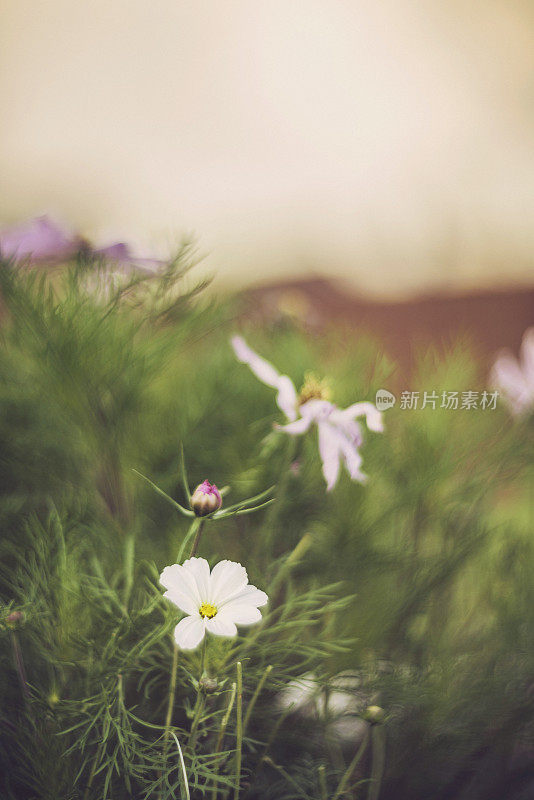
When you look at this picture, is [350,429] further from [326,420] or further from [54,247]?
[54,247]

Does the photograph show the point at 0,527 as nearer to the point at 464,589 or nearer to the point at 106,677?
the point at 106,677

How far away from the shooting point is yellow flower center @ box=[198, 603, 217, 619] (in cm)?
22

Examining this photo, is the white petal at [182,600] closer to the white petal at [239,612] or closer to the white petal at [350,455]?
the white petal at [239,612]

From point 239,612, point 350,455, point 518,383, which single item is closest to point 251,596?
point 239,612

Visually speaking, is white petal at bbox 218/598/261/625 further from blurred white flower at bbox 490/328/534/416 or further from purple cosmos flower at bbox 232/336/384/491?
blurred white flower at bbox 490/328/534/416

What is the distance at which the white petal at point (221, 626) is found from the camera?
0.20 metres

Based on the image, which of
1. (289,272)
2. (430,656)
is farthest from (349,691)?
(289,272)

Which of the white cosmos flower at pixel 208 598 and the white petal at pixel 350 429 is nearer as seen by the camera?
the white cosmos flower at pixel 208 598

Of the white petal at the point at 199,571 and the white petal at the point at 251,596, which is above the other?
the white petal at the point at 199,571

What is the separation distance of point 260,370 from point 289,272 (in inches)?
26.7

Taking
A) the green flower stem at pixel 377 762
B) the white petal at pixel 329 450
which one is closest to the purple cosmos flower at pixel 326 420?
the white petal at pixel 329 450

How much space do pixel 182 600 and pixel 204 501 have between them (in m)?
0.03

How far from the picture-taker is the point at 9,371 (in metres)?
0.36

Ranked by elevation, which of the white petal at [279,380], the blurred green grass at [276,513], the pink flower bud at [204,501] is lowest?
the blurred green grass at [276,513]
